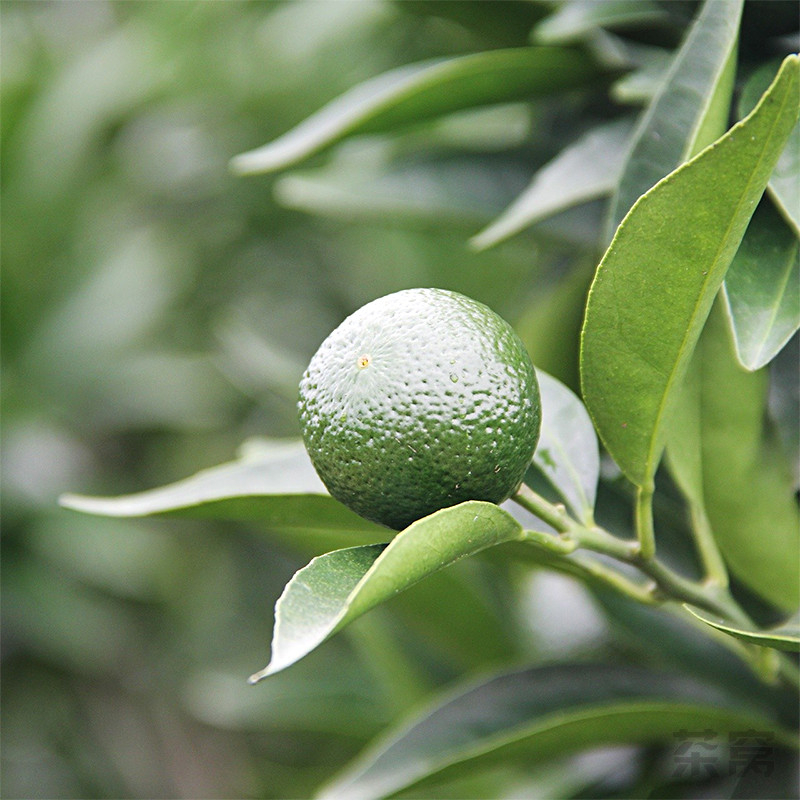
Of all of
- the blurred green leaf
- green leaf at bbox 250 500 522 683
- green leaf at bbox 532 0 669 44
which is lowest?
green leaf at bbox 250 500 522 683

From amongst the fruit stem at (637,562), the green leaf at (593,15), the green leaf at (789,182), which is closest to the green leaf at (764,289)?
the green leaf at (789,182)

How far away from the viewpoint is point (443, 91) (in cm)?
97

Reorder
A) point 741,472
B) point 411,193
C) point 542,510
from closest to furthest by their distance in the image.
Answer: point 542,510 → point 741,472 → point 411,193

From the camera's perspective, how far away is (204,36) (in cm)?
215

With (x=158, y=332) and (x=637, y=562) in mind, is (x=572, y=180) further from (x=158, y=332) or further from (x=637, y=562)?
(x=158, y=332)

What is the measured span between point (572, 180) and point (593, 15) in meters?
0.14

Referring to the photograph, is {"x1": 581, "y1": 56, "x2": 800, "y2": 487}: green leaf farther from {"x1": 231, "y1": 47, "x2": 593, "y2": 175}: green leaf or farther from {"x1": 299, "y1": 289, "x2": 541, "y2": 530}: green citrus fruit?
{"x1": 231, "y1": 47, "x2": 593, "y2": 175}: green leaf

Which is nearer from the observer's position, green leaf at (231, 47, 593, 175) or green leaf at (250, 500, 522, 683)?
green leaf at (250, 500, 522, 683)

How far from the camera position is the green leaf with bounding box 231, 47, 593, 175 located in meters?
0.94

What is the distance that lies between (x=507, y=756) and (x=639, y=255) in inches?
21.3

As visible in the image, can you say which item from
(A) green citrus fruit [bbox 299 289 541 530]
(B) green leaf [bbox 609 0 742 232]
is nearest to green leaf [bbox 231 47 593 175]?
(B) green leaf [bbox 609 0 742 232]

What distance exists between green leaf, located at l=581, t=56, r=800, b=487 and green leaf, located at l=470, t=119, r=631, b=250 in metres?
0.27

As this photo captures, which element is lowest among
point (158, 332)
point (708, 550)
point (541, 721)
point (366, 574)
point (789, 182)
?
point (158, 332)

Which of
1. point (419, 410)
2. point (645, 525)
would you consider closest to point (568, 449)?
point (645, 525)
